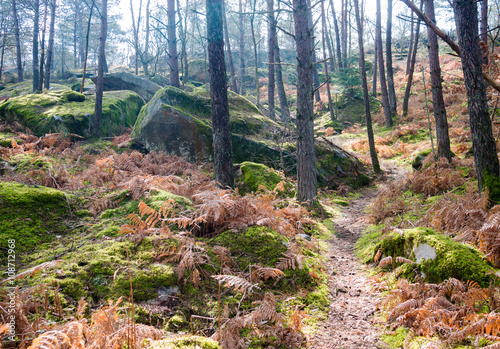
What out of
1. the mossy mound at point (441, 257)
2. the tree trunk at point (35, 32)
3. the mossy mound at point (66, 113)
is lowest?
the mossy mound at point (441, 257)

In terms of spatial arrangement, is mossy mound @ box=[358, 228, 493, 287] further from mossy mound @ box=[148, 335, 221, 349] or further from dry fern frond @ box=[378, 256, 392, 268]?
mossy mound @ box=[148, 335, 221, 349]

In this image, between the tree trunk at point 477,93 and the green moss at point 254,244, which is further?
the tree trunk at point 477,93

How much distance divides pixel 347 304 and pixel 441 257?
125 cm

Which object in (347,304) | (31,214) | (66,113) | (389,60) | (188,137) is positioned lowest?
(347,304)

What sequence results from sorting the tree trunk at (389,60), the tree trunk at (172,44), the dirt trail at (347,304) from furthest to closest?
the tree trunk at (389,60), the tree trunk at (172,44), the dirt trail at (347,304)

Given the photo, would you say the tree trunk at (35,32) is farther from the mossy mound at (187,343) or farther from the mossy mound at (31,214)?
the mossy mound at (187,343)

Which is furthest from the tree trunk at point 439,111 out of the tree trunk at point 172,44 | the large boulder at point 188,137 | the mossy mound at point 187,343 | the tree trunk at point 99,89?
the tree trunk at point 99,89

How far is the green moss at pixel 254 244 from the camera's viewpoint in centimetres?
390

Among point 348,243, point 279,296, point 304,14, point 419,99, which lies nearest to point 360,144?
point 419,99

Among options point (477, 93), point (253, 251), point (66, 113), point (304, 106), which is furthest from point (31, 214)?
point (66, 113)

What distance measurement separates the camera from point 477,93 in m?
4.69

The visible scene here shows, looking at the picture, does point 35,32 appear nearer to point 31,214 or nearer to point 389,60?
point 31,214

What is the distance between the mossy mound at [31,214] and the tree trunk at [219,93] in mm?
3286

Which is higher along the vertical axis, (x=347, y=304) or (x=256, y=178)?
(x=256, y=178)
